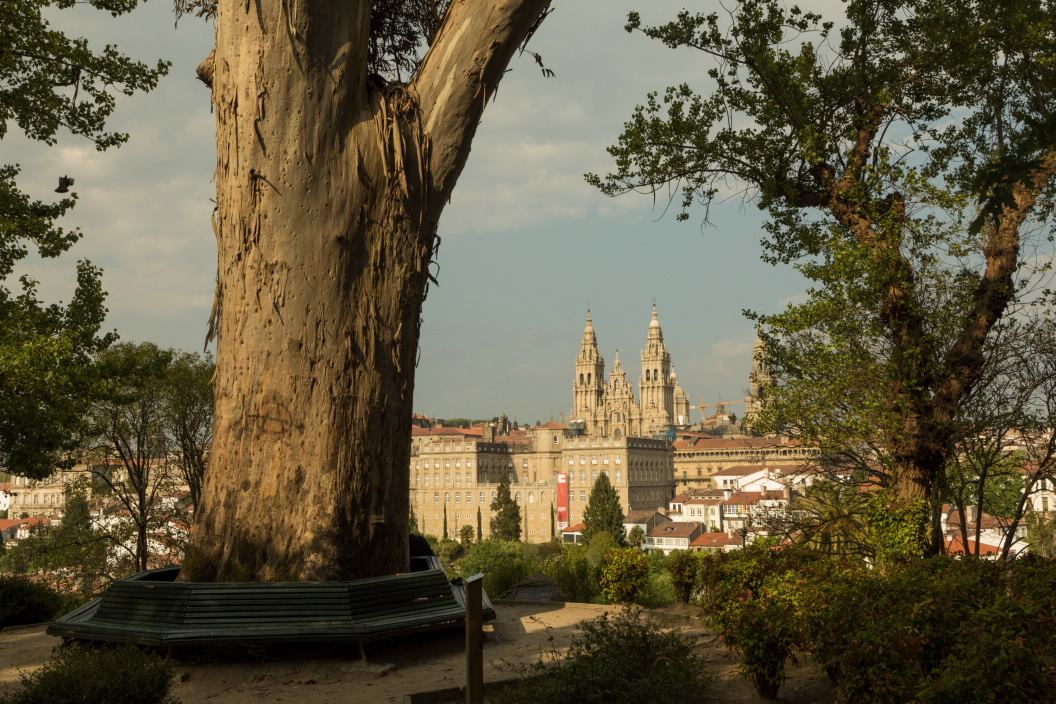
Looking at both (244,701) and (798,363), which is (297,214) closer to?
(244,701)

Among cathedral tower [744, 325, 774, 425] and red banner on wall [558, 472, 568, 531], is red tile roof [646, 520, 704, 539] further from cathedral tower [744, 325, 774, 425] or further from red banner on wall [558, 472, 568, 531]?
cathedral tower [744, 325, 774, 425]

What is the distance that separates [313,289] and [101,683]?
2.99 meters

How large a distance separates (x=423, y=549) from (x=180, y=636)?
326 cm

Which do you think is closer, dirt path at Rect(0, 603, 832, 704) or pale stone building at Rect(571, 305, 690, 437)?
dirt path at Rect(0, 603, 832, 704)

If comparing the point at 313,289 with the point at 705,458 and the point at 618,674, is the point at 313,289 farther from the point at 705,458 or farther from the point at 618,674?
the point at 705,458

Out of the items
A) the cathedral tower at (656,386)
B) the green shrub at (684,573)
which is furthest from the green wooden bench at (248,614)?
the cathedral tower at (656,386)

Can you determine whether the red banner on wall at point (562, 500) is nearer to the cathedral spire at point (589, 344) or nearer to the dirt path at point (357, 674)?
the cathedral spire at point (589, 344)

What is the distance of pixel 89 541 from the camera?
20.4m

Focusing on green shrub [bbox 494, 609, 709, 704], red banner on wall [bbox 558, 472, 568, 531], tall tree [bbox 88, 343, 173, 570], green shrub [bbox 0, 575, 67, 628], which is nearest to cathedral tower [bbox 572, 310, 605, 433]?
red banner on wall [bbox 558, 472, 568, 531]

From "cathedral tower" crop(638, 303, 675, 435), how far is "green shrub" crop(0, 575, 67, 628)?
155521 mm

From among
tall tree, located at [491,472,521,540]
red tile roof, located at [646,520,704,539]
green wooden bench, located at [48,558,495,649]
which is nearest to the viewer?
green wooden bench, located at [48,558,495,649]

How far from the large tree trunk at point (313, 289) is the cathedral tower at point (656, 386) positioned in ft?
519

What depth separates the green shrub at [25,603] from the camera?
938 centimetres

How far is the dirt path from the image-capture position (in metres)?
5.50
